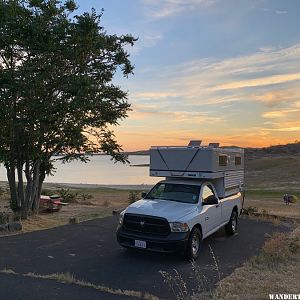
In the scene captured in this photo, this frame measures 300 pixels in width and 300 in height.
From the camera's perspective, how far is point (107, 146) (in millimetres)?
16266

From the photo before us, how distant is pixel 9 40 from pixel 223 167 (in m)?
7.53

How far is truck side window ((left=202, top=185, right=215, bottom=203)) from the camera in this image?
34.4ft

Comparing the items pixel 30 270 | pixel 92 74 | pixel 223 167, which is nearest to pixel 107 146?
pixel 92 74

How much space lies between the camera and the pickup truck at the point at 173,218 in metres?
9.10

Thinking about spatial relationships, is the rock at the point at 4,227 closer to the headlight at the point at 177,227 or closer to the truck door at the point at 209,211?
the headlight at the point at 177,227

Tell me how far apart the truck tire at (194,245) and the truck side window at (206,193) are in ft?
3.33

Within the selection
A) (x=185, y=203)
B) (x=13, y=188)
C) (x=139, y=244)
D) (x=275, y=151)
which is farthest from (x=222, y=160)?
(x=275, y=151)

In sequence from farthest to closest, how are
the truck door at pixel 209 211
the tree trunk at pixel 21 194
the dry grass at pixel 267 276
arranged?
the tree trunk at pixel 21 194, the truck door at pixel 209 211, the dry grass at pixel 267 276

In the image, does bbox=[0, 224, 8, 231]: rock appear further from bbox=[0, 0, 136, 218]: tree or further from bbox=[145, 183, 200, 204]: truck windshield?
bbox=[145, 183, 200, 204]: truck windshield

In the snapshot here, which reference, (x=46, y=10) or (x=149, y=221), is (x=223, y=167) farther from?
(x=46, y=10)

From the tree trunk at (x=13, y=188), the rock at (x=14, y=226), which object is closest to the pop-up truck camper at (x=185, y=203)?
the rock at (x=14, y=226)

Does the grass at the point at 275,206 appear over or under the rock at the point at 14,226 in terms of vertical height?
under

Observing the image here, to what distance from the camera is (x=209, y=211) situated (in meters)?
10.5

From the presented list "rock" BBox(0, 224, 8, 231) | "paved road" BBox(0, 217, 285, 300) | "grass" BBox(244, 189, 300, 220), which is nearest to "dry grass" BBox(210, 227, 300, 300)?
"paved road" BBox(0, 217, 285, 300)
